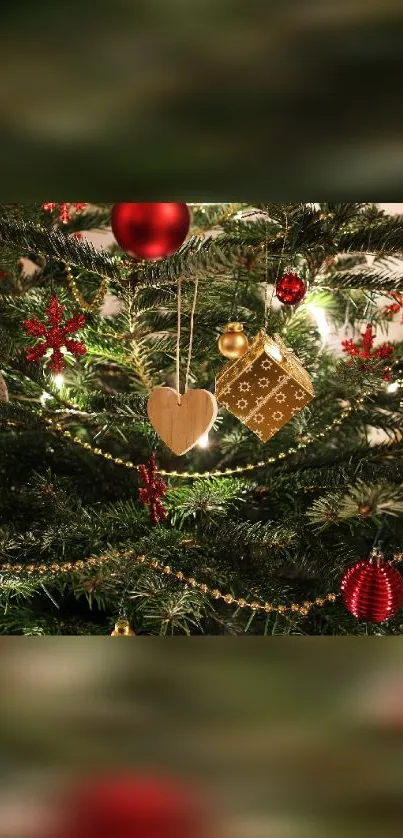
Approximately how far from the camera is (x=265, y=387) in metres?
0.85

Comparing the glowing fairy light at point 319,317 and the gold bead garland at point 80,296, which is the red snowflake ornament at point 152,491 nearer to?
the gold bead garland at point 80,296

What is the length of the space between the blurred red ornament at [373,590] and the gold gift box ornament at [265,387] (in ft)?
0.55

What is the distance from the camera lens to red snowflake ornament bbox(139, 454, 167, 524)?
0.93 metres

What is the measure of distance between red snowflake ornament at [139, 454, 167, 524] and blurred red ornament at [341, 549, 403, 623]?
0.75 feet

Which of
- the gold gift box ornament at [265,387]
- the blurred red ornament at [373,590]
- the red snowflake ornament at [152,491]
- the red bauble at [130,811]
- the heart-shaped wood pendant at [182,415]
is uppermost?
the gold gift box ornament at [265,387]

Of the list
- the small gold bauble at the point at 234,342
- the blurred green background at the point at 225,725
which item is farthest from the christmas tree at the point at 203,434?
the blurred green background at the point at 225,725

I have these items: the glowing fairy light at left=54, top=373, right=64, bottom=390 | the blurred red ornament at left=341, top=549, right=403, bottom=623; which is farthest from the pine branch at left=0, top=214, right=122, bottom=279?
the blurred red ornament at left=341, top=549, right=403, bottom=623

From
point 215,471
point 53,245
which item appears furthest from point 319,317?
point 53,245

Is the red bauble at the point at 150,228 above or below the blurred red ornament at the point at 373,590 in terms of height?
above

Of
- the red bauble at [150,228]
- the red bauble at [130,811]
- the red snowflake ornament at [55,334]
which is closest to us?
the red bauble at [130,811]

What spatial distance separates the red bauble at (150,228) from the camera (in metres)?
0.66

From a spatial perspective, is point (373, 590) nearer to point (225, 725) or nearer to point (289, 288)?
point (289, 288)
